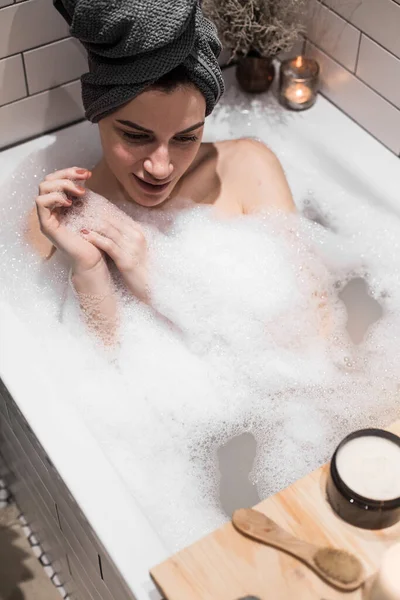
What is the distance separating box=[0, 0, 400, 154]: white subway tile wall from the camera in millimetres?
1717

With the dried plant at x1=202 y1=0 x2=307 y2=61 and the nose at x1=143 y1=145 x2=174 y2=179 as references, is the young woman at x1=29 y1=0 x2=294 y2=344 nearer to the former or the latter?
the nose at x1=143 y1=145 x2=174 y2=179

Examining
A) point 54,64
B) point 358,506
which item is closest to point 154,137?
point 54,64

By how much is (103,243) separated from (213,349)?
13.4 inches

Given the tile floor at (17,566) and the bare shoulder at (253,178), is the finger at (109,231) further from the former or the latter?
the tile floor at (17,566)

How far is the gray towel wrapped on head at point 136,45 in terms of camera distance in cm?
130

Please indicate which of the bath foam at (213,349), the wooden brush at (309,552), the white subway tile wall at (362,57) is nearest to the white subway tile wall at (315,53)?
the white subway tile wall at (362,57)

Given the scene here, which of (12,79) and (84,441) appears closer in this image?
(84,441)

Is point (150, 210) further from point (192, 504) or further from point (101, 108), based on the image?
point (192, 504)

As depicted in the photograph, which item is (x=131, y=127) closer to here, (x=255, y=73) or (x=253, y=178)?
(x=253, y=178)

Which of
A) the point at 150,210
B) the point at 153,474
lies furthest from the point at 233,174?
the point at 153,474

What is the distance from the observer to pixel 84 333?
1632 millimetres

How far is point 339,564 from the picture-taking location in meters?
0.96

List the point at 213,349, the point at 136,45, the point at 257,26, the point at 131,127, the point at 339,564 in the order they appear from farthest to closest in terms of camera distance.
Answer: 1. the point at 257,26
2. the point at 213,349
3. the point at 131,127
4. the point at 136,45
5. the point at 339,564

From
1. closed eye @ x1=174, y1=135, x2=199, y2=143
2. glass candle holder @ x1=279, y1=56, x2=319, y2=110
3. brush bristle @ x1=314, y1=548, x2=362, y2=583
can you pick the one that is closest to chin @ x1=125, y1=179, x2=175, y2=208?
closed eye @ x1=174, y1=135, x2=199, y2=143
